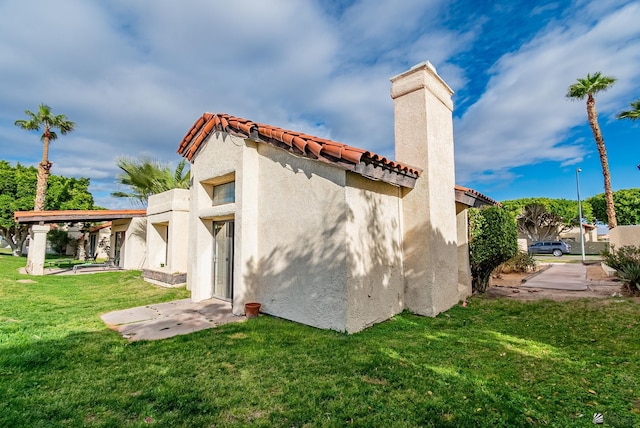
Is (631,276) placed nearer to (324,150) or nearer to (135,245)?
(324,150)

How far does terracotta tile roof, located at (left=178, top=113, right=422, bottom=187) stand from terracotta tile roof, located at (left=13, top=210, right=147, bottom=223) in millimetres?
13055

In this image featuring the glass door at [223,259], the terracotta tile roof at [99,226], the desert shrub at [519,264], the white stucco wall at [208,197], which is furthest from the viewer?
the terracotta tile roof at [99,226]

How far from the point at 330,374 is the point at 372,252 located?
10.1 ft

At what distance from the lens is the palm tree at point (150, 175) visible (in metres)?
17.5

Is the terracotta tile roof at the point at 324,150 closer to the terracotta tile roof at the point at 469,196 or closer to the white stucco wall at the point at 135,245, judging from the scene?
the terracotta tile roof at the point at 469,196

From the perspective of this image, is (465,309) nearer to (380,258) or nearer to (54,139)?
(380,258)

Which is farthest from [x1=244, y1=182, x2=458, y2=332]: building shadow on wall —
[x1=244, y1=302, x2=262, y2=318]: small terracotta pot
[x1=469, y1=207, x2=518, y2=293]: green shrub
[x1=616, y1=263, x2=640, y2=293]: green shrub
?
[x1=616, y1=263, x2=640, y2=293]: green shrub

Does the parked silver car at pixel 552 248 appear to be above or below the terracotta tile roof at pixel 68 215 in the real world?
below

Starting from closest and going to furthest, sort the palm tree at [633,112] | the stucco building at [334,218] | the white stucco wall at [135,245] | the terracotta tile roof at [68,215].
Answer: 1. the stucco building at [334,218]
2. the terracotta tile roof at [68,215]
3. the palm tree at [633,112]
4. the white stucco wall at [135,245]

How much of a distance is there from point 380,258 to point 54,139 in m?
34.0

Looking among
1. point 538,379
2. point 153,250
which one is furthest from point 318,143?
point 153,250

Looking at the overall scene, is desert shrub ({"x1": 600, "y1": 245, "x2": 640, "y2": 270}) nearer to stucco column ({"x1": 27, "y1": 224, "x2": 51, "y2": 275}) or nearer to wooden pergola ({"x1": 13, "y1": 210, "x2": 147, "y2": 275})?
wooden pergola ({"x1": 13, "y1": 210, "x2": 147, "y2": 275})

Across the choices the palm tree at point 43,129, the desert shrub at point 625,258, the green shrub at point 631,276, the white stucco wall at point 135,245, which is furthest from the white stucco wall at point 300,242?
the palm tree at point 43,129

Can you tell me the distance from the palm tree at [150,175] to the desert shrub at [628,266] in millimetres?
20587
